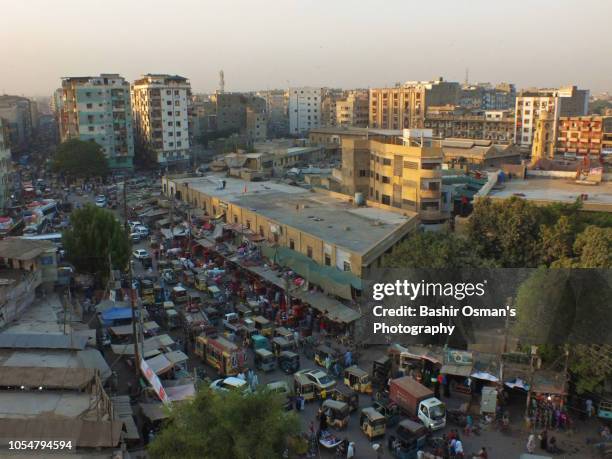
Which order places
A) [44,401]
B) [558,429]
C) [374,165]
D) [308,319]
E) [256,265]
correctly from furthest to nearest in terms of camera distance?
[374,165] → [256,265] → [308,319] → [558,429] → [44,401]

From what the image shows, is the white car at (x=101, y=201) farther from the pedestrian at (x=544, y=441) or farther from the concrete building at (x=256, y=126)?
the concrete building at (x=256, y=126)

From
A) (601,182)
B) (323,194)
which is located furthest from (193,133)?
(601,182)

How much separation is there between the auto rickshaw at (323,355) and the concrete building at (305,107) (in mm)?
82835

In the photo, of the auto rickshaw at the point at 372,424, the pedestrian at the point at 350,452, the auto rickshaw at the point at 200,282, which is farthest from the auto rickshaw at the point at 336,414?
the auto rickshaw at the point at 200,282

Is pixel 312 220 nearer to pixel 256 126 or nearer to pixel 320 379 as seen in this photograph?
pixel 320 379

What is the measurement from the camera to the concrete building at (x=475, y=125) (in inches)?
2766

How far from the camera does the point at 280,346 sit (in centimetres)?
1717

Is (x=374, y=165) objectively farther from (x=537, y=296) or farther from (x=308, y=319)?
(x=537, y=296)

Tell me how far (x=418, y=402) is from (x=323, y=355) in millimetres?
3819

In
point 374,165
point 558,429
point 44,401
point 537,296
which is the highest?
point 374,165

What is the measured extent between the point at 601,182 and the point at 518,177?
506cm

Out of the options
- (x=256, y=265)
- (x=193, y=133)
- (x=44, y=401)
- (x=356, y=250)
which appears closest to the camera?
(x=44, y=401)

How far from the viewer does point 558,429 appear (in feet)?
44.5

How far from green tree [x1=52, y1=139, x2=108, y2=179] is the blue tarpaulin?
109 feet
